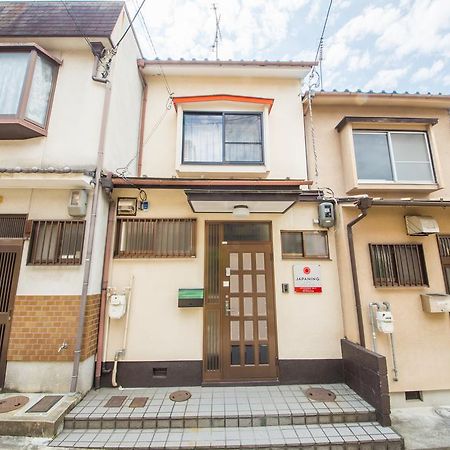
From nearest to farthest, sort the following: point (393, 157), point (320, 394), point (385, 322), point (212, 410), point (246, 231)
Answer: point (212, 410) → point (320, 394) → point (385, 322) → point (246, 231) → point (393, 157)

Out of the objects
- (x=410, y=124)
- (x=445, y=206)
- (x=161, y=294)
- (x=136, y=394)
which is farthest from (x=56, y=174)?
(x=410, y=124)

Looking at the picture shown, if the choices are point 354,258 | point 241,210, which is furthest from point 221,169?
point 354,258

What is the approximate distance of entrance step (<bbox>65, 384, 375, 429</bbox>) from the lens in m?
3.86

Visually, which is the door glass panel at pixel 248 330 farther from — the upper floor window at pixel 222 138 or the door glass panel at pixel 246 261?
the upper floor window at pixel 222 138

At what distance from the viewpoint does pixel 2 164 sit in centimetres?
489

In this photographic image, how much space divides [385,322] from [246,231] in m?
3.36

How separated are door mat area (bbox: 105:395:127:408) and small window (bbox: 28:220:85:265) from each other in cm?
257

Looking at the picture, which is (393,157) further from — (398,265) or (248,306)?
(248,306)

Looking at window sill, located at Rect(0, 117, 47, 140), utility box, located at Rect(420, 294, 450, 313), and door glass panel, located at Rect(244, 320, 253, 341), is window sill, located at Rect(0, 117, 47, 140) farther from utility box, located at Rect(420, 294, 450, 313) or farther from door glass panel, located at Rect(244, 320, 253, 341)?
utility box, located at Rect(420, 294, 450, 313)

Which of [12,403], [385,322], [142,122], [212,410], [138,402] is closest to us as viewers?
[12,403]

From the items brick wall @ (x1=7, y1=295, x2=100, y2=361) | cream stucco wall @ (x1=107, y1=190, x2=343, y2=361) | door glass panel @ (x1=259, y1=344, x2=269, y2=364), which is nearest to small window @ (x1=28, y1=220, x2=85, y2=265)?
brick wall @ (x1=7, y1=295, x2=100, y2=361)

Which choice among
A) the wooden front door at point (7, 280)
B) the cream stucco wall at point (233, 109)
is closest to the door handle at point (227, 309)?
the cream stucco wall at point (233, 109)

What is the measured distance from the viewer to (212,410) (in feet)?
13.4

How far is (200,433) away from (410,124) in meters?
8.57
